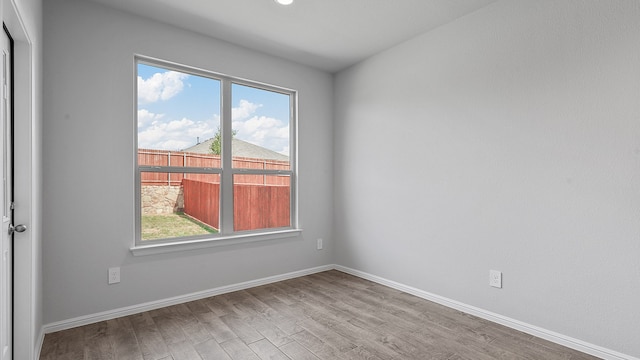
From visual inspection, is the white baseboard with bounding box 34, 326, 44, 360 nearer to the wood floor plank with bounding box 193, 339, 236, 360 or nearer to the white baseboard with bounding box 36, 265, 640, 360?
the white baseboard with bounding box 36, 265, 640, 360

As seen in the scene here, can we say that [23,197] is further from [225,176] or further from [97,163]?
[225,176]

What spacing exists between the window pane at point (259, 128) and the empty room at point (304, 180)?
21 mm

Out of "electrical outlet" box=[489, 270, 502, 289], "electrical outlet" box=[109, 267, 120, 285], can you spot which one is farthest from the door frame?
"electrical outlet" box=[489, 270, 502, 289]

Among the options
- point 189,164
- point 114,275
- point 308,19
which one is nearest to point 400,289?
point 189,164

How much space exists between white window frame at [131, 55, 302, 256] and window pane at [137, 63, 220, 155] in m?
0.05

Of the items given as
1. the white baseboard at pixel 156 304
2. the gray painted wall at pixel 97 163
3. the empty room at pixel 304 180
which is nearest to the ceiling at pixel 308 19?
the empty room at pixel 304 180

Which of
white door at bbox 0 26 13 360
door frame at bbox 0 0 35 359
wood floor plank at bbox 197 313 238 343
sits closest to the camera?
white door at bbox 0 26 13 360

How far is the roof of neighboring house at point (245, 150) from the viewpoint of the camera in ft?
10.8

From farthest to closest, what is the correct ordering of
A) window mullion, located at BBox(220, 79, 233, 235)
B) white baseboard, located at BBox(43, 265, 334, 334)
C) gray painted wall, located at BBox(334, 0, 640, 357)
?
window mullion, located at BBox(220, 79, 233, 235)
white baseboard, located at BBox(43, 265, 334, 334)
gray painted wall, located at BBox(334, 0, 640, 357)

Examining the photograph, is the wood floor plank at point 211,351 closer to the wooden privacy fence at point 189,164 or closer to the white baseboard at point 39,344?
the white baseboard at point 39,344

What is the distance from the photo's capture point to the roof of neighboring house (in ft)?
10.8

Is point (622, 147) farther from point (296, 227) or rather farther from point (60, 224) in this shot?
point (60, 224)

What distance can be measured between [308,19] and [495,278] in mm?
2674

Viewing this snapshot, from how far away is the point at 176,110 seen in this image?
10.3 ft
